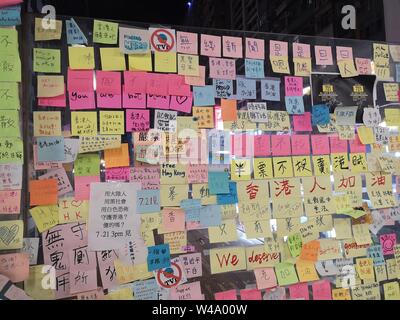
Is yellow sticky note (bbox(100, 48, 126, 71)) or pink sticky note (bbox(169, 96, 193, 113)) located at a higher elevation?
yellow sticky note (bbox(100, 48, 126, 71))

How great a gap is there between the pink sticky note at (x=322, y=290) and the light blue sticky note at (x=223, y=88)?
41.0 inches

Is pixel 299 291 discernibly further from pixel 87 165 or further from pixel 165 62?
pixel 165 62

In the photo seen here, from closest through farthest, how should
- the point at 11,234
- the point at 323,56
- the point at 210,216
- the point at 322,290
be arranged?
the point at 11,234 → the point at 210,216 → the point at 322,290 → the point at 323,56

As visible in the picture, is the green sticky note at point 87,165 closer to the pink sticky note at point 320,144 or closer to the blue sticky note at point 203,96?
the blue sticky note at point 203,96

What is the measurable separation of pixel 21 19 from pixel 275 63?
47.6 inches

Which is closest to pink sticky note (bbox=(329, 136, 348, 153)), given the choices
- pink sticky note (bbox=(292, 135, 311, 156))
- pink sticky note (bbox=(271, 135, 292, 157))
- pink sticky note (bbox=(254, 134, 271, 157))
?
pink sticky note (bbox=(292, 135, 311, 156))

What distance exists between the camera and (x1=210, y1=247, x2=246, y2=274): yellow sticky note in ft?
5.72

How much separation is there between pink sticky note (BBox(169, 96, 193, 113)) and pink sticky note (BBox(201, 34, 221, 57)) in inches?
9.6

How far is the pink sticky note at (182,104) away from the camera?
1.75 m

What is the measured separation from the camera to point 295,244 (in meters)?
1.83

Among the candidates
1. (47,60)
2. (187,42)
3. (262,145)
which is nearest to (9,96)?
(47,60)

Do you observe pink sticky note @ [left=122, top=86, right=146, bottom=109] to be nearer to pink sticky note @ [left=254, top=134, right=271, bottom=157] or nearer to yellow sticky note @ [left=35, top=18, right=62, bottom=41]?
yellow sticky note @ [left=35, top=18, right=62, bottom=41]

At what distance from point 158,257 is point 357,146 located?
1.18m

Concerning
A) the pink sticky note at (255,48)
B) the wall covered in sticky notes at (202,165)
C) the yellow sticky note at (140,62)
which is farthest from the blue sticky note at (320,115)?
the yellow sticky note at (140,62)
